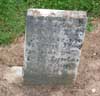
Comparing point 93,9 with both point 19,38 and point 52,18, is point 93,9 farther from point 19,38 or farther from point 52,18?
point 52,18

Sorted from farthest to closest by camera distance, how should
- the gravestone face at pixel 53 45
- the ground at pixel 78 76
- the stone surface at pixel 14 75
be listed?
the stone surface at pixel 14 75 < the ground at pixel 78 76 < the gravestone face at pixel 53 45

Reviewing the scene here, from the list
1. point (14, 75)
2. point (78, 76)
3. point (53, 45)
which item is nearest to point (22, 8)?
point (14, 75)

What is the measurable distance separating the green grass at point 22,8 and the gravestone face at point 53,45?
128cm

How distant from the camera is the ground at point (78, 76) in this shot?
4.13 metres

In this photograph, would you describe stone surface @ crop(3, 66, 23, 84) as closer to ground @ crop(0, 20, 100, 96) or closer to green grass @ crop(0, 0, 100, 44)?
ground @ crop(0, 20, 100, 96)

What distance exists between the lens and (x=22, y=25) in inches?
207

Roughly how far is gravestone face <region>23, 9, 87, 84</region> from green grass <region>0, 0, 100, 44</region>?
1.28 m

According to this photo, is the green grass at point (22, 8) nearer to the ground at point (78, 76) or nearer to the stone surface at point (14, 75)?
the ground at point (78, 76)

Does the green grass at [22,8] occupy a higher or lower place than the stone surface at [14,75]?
higher

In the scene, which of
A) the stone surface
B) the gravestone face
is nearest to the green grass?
the stone surface

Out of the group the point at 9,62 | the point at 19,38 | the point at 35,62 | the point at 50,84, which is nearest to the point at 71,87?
the point at 50,84

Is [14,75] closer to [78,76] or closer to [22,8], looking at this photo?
[78,76]

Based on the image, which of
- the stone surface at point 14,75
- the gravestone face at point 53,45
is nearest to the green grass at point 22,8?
the stone surface at point 14,75

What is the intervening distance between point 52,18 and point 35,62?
705 mm
